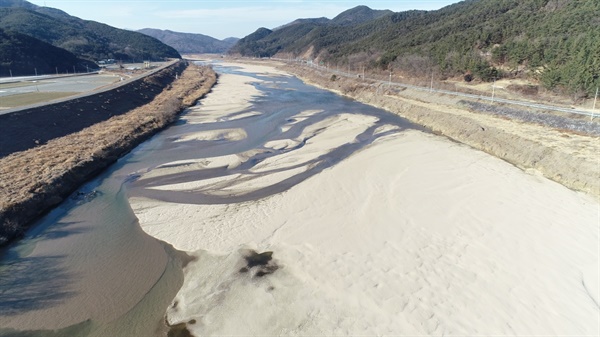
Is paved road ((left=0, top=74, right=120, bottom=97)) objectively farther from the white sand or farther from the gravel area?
the gravel area

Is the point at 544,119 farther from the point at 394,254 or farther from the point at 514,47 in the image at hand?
the point at 394,254

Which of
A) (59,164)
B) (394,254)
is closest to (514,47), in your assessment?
(394,254)

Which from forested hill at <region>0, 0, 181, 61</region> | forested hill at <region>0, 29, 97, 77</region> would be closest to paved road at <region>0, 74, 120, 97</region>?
forested hill at <region>0, 29, 97, 77</region>

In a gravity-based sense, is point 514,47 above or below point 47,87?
above

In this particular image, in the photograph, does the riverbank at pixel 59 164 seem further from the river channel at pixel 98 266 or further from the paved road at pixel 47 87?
the paved road at pixel 47 87

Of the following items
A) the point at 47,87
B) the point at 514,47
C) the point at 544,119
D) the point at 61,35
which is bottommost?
the point at 544,119

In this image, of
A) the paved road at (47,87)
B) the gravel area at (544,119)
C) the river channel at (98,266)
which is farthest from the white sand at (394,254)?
the paved road at (47,87)

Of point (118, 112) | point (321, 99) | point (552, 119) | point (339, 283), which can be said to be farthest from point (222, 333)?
point (321, 99)
